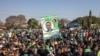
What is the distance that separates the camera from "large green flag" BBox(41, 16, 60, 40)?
50.6 ft

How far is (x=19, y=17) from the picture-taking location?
128500 mm

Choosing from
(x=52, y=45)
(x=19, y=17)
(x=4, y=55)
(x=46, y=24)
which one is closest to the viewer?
(x=46, y=24)

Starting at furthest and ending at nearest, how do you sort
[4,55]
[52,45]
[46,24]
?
[52,45]
[4,55]
[46,24]

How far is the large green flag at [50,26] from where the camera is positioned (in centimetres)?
1544

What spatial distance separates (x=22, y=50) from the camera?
17594mm

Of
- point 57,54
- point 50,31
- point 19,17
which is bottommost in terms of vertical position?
point 19,17

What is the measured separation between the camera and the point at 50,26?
15602 millimetres

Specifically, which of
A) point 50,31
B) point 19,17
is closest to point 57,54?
point 50,31

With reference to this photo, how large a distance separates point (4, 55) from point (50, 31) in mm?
2586

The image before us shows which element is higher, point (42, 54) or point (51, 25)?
point (51, 25)

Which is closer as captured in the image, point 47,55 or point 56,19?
point 56,19

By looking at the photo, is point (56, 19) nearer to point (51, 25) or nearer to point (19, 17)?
point (51, 25)

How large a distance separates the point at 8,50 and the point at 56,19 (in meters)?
2.76

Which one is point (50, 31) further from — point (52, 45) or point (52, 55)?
point (52, 45)
